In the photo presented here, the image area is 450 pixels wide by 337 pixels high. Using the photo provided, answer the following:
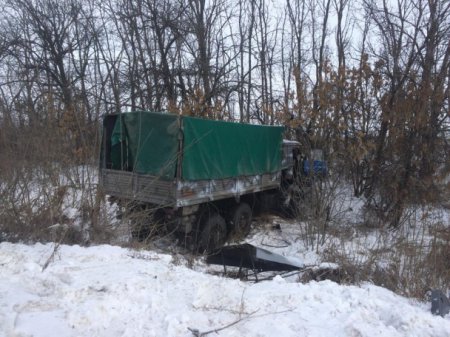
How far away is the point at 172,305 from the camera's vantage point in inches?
147

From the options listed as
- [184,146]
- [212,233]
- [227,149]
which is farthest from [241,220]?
[184,146]

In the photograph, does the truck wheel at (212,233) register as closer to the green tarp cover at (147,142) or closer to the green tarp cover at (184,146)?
the green tarp cover at (184,146)

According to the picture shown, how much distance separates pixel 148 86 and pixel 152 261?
16.4 meters

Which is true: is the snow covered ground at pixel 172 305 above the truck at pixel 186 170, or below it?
below

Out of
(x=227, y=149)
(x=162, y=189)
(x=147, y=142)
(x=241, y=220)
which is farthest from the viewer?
(x=241, y=220)

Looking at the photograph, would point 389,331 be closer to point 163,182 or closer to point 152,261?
point 152,261

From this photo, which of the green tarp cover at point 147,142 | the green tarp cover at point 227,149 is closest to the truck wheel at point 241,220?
the green tarp cover at point 227,149

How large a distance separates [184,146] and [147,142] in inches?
38.3

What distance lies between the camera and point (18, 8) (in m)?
24.0

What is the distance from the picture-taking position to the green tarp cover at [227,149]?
340 inches

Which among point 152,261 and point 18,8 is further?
point 18,8

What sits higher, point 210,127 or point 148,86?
point 148,86

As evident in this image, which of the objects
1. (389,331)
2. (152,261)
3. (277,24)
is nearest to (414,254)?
(389,331)

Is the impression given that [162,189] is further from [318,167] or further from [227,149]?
[318,167]
